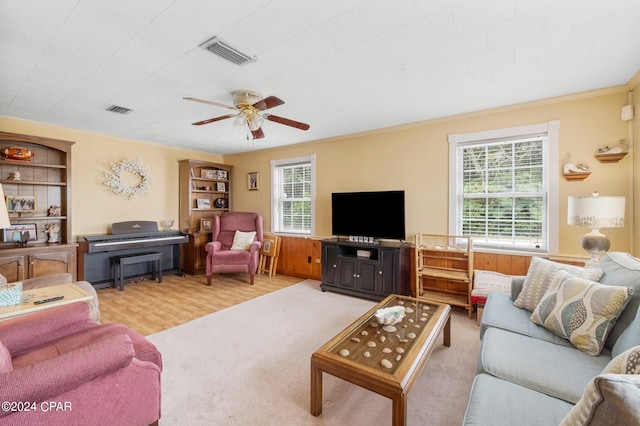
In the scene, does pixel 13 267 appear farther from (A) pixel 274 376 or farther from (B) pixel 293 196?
(B) pixel 293 196

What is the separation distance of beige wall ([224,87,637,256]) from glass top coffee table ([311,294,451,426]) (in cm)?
199

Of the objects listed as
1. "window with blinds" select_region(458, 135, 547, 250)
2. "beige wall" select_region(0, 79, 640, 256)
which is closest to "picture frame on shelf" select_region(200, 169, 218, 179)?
"beige wall" select_region(0, 79, 640, 256)

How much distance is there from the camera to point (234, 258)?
4.69 metres

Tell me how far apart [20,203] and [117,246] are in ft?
4.15

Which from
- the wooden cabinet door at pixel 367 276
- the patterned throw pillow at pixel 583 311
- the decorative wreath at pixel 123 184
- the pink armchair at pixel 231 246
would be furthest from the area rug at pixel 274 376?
the decorative wreath at pixel 123 184

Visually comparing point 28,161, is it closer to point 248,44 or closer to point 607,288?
point 248,44

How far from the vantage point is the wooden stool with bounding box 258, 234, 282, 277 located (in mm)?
5305

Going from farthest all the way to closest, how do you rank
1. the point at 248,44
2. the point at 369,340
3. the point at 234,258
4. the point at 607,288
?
the point at 234,258
the point at 248,44
the point at 369,340
the point at 607,288

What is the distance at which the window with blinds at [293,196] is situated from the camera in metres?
5.25

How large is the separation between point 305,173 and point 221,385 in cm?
379

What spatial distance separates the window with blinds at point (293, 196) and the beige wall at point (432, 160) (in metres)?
0.16

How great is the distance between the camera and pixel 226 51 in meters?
2.16

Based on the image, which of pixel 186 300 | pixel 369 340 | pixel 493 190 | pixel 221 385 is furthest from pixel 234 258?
pixel 493 190

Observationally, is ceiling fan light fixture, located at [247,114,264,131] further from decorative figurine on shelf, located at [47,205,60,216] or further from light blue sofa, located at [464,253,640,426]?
decorative figurine on shelf, located at [47,205,60,216]
